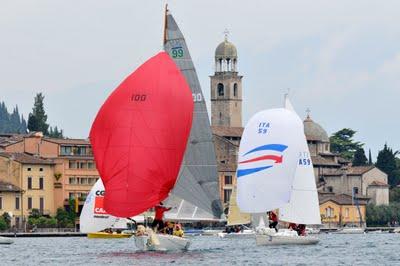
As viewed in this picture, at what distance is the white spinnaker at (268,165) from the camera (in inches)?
2731

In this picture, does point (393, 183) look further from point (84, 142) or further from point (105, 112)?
point (105, 112)

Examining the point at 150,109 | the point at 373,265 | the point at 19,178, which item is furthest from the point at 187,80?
the point at 19,178

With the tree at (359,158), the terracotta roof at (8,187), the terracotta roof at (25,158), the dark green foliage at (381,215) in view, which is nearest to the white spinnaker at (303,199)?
the terracotta roof at (8,187)

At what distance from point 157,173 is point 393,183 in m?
112

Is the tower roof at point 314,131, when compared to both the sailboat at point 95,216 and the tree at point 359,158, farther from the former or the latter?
the sailboat at point 95,216

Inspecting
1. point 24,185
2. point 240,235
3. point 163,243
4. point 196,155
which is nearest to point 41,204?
point 24,185

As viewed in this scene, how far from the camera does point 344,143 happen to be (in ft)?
601

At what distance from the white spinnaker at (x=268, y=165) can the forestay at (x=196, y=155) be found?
8126mm

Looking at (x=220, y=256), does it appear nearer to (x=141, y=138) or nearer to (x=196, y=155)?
(x=196, y=155)

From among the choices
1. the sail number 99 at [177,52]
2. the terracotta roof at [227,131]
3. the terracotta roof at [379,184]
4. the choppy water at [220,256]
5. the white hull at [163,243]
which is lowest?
the choppy water at [220,256]

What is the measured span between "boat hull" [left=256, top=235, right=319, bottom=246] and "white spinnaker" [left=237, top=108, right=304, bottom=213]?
105 inches

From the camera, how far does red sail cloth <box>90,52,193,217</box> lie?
5825cm

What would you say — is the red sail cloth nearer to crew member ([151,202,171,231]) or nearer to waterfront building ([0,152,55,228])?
crew member ([151,202,171,231])

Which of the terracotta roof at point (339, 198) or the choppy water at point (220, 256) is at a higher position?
the terracotta roof at point (339, 198)
